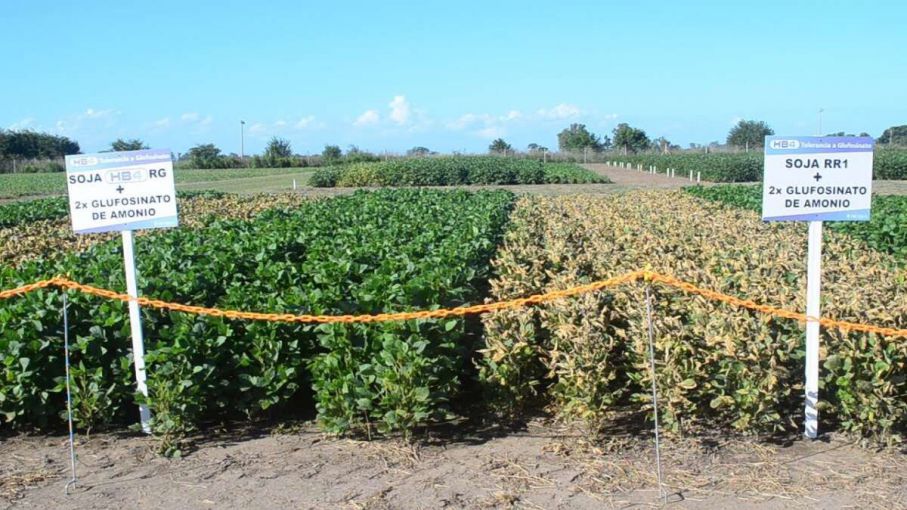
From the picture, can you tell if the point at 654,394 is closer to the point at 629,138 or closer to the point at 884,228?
the point at 884,228

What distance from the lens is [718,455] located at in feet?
16.6

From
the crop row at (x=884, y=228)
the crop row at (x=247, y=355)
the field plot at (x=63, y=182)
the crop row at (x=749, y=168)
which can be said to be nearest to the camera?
the crop row at (x=247, y=355)

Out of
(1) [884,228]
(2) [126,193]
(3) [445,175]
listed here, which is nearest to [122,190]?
(2) [126,193]

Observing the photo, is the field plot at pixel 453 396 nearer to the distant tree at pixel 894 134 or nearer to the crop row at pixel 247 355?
the crop row at pixel 247 355

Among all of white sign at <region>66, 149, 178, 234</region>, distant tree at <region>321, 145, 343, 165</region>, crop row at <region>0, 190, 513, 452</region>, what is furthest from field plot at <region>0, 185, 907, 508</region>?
distant tree at <region>321, 145, 343, 165</region>

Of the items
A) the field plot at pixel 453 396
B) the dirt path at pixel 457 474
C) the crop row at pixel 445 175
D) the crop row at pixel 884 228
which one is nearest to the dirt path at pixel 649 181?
the crop row at pixel 445 175

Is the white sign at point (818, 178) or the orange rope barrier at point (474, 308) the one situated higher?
the white sign at point (818, 178)

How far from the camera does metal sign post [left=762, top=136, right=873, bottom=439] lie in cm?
529

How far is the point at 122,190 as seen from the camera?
5.71 meters

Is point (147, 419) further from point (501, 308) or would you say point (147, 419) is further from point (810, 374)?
point (810, 374)

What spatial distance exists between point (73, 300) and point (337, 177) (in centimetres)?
4284

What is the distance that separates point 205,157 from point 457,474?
84.0 metres

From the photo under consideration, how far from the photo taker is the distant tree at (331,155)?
80.1 m

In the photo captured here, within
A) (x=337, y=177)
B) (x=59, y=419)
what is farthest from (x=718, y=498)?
(x=337, y=177)
